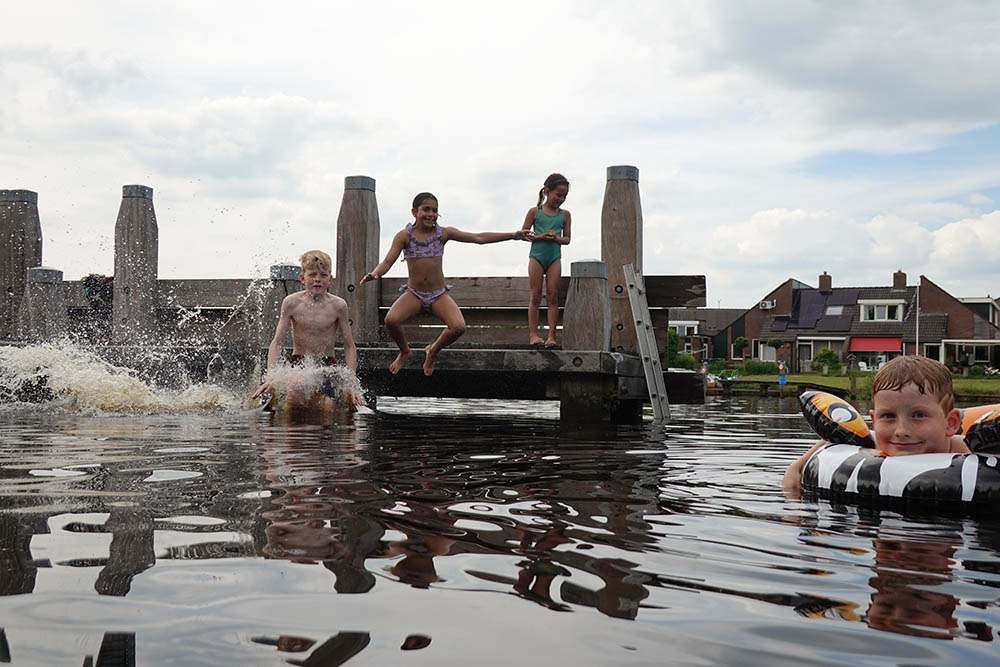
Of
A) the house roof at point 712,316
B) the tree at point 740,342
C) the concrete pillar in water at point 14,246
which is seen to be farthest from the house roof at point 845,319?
the concrete pillar in water at point 14,246

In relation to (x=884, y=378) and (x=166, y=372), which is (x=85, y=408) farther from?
(x=884, y=378)

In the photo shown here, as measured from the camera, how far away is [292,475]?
14.2 ft

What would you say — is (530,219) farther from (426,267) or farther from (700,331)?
(700,331)

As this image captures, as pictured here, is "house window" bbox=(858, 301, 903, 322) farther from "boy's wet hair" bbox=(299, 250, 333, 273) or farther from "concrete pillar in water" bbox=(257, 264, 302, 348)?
"boy's wet hair" bbox=(299, 250, 333, 273)

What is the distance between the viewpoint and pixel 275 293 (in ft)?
33.8

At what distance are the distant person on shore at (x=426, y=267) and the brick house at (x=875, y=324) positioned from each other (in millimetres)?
47536

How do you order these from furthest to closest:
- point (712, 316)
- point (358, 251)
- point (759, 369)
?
1. point (712, 316)
2. point (759, 369)
3. point (358, 251)

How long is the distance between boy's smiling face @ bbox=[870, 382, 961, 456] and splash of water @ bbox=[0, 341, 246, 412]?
23.4 feet

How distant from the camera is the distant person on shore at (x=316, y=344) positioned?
866 centimetres

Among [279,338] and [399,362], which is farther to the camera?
[399,362]

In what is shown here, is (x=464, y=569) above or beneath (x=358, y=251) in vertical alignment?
beneath

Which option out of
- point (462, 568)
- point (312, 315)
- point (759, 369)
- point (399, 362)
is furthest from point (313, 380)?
point (759, 369)

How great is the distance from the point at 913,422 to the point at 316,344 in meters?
6.03

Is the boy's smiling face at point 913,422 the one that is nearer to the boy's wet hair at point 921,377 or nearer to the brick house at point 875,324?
the boy's wet hair at point 921,377
